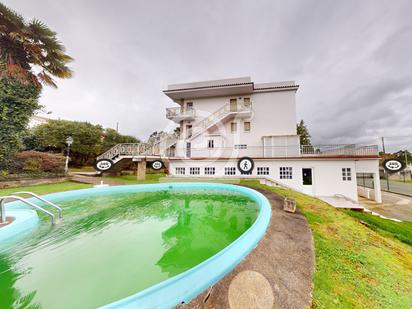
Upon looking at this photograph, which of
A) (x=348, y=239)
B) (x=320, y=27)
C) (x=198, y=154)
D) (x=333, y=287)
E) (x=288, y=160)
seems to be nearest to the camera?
(x=333, y=287)

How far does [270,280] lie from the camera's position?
2.19 meters

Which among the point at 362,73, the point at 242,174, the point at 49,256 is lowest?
the point at 49,256

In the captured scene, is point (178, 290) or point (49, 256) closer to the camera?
point (178, 290)

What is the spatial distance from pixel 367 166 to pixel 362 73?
10714mm

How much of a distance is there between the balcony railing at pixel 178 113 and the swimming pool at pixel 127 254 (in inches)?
450

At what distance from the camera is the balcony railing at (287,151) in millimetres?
11827

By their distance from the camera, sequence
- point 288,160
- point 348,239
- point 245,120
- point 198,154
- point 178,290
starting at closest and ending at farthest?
point 178,290
point 348,239
point 288,160
point 198,154
point 245,120

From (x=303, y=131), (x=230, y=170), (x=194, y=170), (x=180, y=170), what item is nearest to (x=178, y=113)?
(x=180, y=170)

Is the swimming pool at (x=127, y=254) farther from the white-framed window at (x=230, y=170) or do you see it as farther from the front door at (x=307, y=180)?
the front door at (x=307, y=180)

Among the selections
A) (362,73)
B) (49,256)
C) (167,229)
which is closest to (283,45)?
(362,73)

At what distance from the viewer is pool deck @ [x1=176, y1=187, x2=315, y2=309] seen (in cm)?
183

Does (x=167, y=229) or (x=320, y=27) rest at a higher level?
(x=320, y=27)

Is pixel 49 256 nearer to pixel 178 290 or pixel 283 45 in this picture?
pixel 178 290

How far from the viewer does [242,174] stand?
1411 cm
